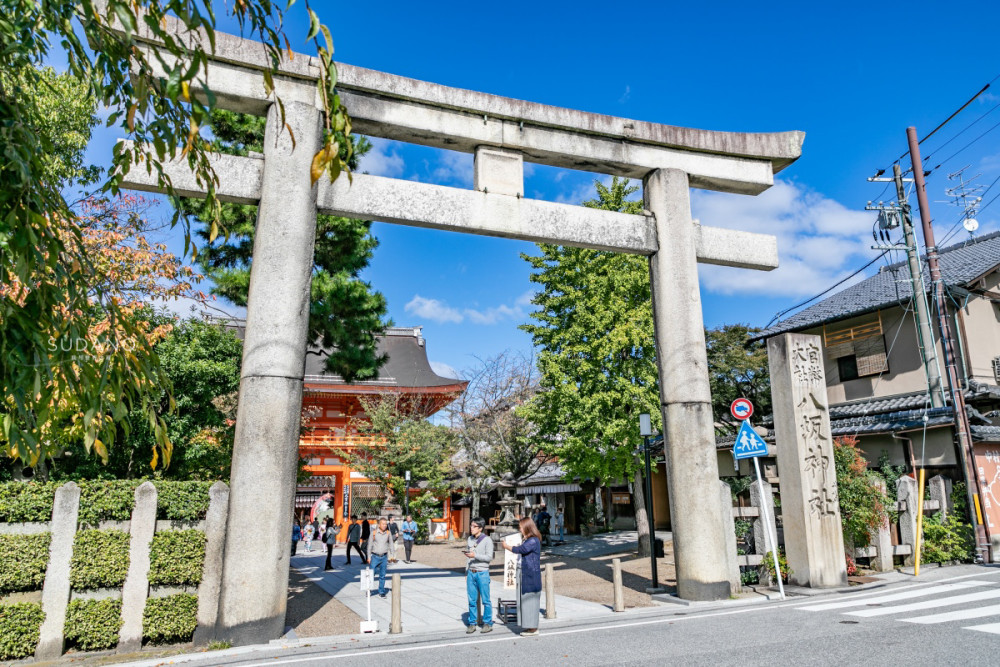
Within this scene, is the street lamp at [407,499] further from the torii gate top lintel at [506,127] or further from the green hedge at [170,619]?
the green hedge at [170,619]

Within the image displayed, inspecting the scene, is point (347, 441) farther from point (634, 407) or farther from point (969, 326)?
point (969, 326)

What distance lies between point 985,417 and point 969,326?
3.97 metres

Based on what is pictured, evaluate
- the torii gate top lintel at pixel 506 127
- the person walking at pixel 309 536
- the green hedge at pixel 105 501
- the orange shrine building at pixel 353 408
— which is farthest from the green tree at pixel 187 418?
the person walking at pixel 309 536

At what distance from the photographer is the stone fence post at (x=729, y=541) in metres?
10.3

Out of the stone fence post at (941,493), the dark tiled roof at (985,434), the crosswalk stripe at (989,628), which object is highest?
the dark tiled roof at (985,434)

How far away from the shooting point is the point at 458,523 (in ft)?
114

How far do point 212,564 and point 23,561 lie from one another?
199cm

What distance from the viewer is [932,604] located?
346 inches

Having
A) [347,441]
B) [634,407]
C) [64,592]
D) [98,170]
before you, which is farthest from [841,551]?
[347,441]

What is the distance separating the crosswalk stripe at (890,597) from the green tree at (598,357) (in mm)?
7887

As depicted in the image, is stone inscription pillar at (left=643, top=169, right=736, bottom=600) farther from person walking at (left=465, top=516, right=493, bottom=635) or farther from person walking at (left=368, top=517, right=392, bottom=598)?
person walking at (left=368, top=517, right=392, bottom=598)

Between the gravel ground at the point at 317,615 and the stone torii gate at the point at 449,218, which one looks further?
the gravel ground at the point at 317,615

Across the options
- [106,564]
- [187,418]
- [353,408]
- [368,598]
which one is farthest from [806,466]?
[353,408]

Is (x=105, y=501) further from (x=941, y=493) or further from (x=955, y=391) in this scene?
(x=955, y=391)
